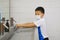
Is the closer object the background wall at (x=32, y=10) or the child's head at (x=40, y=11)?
the child's head at (x=40, y=11)

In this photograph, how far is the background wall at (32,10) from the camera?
2.88m

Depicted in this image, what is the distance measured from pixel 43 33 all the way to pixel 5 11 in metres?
1.00

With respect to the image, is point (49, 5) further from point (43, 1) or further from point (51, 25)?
point (51, 25)

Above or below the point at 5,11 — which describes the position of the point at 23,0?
above

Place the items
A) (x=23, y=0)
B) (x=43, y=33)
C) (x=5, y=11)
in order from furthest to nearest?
(x=23, y=0), (x=5, y=11), (x=43, y=33)

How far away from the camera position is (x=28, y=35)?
Result: 288cm

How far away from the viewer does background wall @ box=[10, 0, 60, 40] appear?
2.88 metres

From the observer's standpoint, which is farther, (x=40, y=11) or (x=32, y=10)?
(x=32, y=10)

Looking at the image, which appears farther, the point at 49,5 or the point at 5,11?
the point at 49,5

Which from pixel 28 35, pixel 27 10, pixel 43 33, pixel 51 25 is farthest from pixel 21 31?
pixel 43 33

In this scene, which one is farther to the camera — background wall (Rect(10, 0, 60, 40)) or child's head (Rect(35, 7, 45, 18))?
background wall (Rect(10, 0, 60, 40))

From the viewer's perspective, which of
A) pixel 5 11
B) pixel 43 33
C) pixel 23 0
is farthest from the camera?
pixel 23 0

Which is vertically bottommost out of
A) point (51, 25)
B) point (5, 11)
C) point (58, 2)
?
point (51, 25)

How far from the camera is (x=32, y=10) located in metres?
2.89
